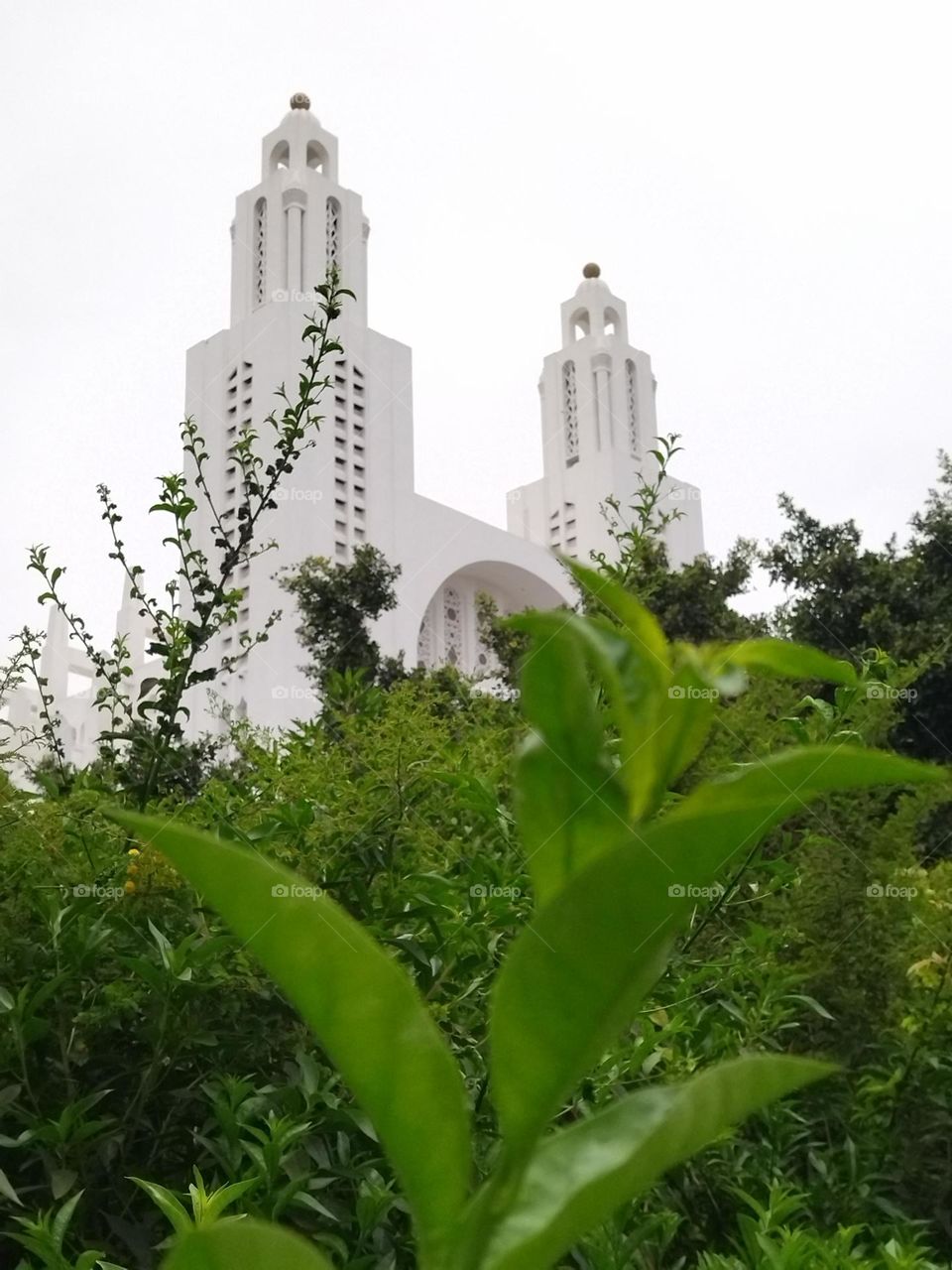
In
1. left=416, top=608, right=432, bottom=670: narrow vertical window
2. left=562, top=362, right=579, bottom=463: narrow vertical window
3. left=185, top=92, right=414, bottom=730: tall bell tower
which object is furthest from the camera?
left=562, top=362, right=579, bottom=463: narrow vertical window

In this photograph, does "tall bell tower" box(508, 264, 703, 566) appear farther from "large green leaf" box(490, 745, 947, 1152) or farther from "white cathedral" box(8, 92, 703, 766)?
"large green leaf" box(490, 745, 947, 1152)

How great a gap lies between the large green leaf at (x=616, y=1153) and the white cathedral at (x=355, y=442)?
58.3 feet

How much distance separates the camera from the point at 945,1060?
5.69 feet

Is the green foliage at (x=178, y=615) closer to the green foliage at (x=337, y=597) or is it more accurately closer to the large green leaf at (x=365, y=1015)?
the large green leaf at (x=365, y=1015)

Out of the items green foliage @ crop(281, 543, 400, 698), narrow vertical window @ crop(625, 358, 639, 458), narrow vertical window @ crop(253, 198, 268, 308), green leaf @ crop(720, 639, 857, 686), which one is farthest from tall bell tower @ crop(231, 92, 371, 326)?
green leaf @ crop(720, 639, 857, 686)

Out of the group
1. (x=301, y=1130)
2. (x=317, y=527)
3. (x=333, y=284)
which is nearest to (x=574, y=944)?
(x=301, y=1130)

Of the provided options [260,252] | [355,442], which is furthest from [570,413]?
[260,252]

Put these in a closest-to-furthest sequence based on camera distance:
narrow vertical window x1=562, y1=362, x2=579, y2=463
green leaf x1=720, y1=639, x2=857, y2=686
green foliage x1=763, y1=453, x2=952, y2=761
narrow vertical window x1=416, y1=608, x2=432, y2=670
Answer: green leaf x1=720, y1=639, x2=857, y2=686, green foliage x1=763, y1=453, x2=952, y2=761, narrow vertical window x1=416, y1=608, x2=432, y2=670, narrow vertical window x1=562, y1=362, x2=579, y2=463

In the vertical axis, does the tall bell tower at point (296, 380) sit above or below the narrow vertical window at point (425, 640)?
above

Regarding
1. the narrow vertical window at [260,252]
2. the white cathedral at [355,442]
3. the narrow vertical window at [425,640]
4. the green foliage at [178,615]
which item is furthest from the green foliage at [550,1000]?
the narrow vertical window at [260,252]

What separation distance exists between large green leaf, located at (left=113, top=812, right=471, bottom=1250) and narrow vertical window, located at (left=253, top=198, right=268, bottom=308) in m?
22.0

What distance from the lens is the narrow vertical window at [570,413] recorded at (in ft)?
72.9

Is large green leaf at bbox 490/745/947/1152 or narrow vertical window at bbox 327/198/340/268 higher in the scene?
narrow vertical window at bbox 327/198/340/268

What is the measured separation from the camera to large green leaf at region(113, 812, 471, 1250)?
0.33 meters
